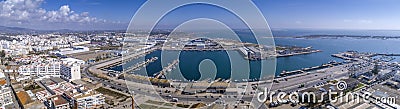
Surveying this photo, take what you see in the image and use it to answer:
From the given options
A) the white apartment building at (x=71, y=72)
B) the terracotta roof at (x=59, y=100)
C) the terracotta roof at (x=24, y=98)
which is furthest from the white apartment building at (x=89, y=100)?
the white apartment building at (x=71, y=72)

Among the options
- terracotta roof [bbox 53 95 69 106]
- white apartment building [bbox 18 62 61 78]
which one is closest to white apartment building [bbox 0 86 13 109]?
terracotta roof [bbox 53 95 69 106]

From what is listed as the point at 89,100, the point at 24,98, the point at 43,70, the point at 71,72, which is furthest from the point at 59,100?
the point at 43,70

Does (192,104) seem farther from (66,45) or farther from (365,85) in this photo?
(66,45)

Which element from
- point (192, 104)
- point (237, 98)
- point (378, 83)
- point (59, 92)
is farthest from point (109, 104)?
point (378, 83)

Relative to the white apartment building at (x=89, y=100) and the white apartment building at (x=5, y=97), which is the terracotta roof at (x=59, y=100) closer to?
the white apartment building at (x=89, y=100)

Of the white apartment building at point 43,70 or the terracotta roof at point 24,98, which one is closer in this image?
the terracotta roof at point 24,98

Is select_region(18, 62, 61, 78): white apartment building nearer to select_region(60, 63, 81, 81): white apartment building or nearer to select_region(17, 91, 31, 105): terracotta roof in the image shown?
select_region(60, 63, 81, 81): white apartment building

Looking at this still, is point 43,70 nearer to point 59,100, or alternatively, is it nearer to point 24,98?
point 24,98

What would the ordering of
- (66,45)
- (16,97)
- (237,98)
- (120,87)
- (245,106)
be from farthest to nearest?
(66,45) → (120,87) → (16,97) → (237,98) → (245,106)
